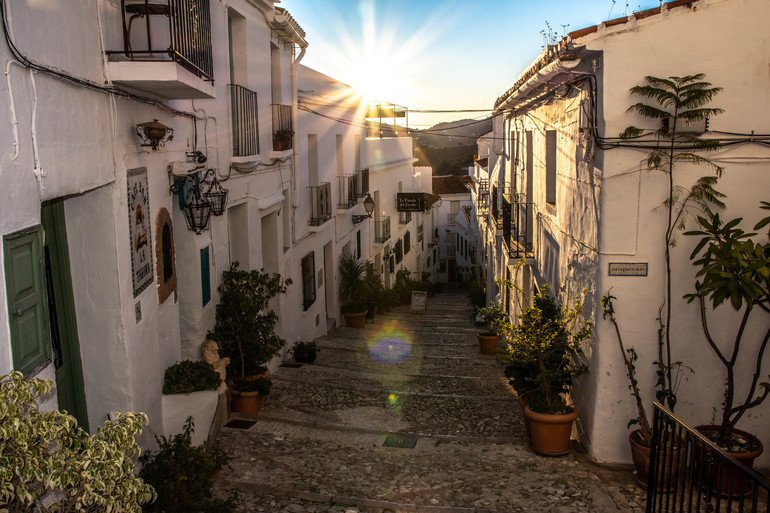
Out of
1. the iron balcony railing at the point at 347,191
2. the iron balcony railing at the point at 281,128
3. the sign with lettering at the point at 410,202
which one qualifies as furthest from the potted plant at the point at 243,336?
the sign with lettering at the point at 410,202

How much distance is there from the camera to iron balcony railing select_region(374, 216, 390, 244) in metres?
25.8

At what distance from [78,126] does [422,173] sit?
35.8 meters

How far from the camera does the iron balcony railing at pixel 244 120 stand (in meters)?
10.3

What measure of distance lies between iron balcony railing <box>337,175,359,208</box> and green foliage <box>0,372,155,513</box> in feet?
53.9

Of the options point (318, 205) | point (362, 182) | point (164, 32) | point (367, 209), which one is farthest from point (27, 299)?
point (362, 182)

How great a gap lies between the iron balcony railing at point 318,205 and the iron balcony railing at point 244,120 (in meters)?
4.77

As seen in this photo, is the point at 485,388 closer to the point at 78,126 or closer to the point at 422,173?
the point at 78,126

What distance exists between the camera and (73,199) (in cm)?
587

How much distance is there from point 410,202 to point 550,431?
2167cm

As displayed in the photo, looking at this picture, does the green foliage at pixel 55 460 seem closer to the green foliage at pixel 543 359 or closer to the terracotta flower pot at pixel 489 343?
the green foliage at pixel 543 359

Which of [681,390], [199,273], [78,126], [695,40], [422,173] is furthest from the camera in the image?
[422,173]

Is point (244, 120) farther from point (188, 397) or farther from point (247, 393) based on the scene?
point (188, 397)

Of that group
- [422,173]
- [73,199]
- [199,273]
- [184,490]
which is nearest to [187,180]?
[199,273]

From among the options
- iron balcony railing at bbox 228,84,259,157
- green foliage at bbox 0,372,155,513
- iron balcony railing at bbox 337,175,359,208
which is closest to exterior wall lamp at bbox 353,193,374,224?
iron balcony railing at bbox 337,175,359,208
